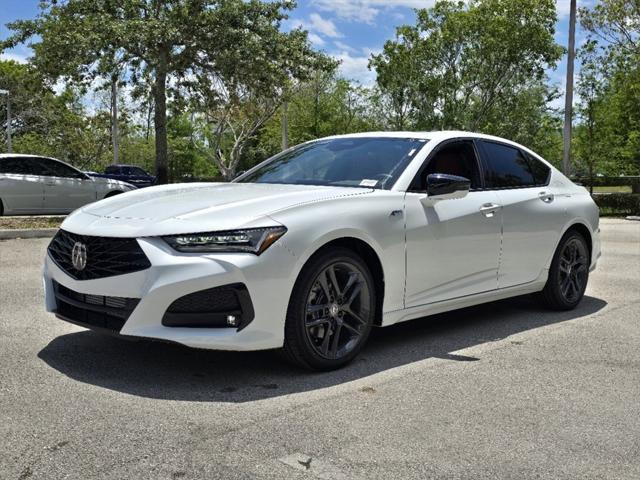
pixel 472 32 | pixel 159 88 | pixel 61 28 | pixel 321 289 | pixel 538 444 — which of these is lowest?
pixel 538 444

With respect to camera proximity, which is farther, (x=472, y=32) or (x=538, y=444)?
(x=472, y=32)

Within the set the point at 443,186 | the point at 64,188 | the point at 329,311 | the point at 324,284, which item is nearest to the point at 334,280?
the point at 324,284

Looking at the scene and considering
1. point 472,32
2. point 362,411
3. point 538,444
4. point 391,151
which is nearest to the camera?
point 538,444

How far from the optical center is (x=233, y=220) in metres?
4.12

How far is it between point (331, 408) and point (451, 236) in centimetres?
185

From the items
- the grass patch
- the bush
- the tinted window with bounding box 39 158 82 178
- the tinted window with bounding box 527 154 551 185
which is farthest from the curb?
the bush

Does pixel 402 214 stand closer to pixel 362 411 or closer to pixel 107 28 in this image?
pixel 362 411

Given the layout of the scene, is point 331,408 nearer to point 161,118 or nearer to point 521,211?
point 521,211

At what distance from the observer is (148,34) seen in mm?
21109

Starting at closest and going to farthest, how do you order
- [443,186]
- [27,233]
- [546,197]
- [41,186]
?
1. [443,186]
2. [546,197]
3. [27,233]
4. [41,186]

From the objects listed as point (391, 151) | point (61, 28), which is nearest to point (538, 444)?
point (391, 151)

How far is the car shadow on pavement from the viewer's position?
4.17m

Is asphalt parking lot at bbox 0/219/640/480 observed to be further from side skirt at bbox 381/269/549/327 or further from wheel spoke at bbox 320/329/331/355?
side skirt at bbox 381/269/549/327

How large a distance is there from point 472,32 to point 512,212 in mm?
30408
